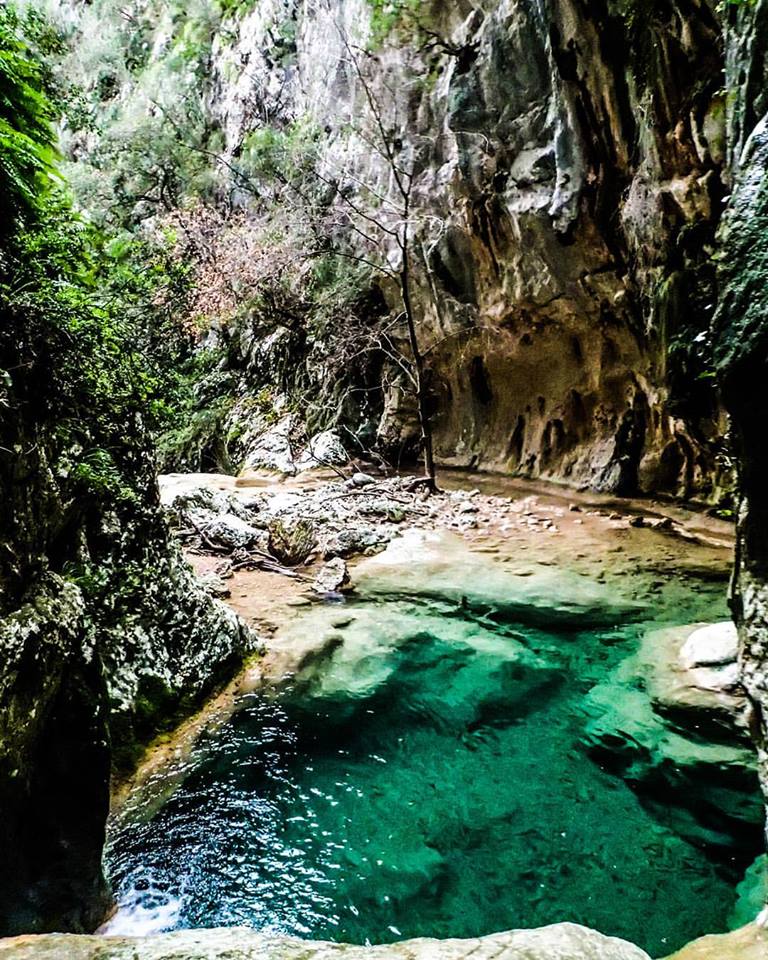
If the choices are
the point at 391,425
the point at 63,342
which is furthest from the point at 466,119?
the point at 63,342

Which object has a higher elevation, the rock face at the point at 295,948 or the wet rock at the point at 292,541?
the rock face at the point at 295,948

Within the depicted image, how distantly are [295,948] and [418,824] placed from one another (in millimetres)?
1696

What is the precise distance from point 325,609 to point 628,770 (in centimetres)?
333

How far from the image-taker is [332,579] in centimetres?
677

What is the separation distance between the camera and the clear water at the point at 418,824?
2.73 meters

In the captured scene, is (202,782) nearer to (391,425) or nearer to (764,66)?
(764,66)

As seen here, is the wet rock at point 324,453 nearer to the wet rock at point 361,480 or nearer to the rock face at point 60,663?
the wet rock at point 361,480

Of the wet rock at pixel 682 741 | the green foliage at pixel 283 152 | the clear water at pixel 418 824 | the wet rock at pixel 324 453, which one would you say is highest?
the green foliage at pixel 283 152

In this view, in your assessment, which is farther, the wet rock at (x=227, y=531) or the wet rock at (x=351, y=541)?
the wet rock at (x=227, y=531)

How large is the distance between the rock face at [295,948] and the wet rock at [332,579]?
478 cm

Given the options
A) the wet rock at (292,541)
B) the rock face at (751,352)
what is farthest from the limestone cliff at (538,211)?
the wet rock at (292,541)

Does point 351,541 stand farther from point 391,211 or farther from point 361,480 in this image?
point 391,211

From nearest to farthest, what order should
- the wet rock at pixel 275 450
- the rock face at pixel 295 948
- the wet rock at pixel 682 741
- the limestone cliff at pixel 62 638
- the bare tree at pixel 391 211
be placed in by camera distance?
the rock face at pixel 295 948 < the limestone cliff at pixel 62 638 < the wet rock at pixel 682 741 < the bare tree at pixel 391 211 < the wet rock at pixel 275 450

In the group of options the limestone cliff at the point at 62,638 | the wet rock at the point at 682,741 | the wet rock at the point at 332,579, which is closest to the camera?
the limestone cliff at the point at 62,638
